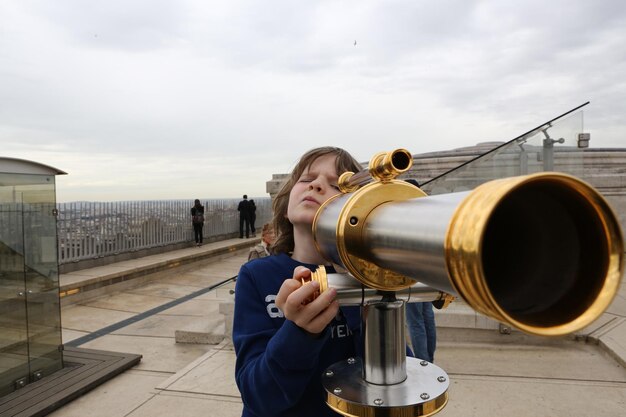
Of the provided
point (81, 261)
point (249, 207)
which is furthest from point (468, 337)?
point (249, 207)

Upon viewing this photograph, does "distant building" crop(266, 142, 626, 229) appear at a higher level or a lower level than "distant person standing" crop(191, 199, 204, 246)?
higher

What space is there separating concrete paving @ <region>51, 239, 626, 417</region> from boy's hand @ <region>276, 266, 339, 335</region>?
230 centimetres

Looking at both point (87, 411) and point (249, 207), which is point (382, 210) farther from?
point (249, 207)

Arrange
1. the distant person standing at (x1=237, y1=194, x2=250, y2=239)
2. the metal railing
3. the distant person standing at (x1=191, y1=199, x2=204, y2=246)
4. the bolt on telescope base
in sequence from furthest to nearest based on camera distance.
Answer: the distant person standing at (x1=237, y1=194, x2=250, y2=239) < the distant person standing at (x1=191, y1=199, x2=204, y2=246) < the metal railing < the bolt on telescope base

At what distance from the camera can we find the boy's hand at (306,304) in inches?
32.4

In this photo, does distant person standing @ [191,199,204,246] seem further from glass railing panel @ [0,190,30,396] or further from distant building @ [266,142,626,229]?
glass railing panel @ [0,190,30,396]

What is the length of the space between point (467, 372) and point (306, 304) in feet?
9.96

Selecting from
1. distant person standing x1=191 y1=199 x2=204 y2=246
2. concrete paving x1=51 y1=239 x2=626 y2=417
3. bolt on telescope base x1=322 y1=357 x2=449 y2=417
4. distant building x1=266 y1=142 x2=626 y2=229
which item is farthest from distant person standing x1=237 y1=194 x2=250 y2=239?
bolt on telescope base x1=322 y1=357 x2=449 y2=417

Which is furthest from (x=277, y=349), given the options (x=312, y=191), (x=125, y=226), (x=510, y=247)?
(x=125, y=226)

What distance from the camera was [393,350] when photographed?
840 mm

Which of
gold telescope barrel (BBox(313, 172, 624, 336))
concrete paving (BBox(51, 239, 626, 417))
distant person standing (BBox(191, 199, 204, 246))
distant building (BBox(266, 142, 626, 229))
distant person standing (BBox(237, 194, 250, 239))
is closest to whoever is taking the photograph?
gold telescope barrel (BBox(313, 172, 624, 336))

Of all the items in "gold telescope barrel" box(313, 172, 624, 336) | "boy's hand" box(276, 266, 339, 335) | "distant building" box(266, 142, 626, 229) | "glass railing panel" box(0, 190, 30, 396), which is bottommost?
"glass railing panel" box(0, 190, 30, 396)

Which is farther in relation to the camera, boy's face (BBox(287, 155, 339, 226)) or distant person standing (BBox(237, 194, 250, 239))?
distant person standing (BBox(237, 194, 250, 239))

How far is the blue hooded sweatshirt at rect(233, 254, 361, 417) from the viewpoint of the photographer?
93 centimetres
